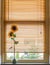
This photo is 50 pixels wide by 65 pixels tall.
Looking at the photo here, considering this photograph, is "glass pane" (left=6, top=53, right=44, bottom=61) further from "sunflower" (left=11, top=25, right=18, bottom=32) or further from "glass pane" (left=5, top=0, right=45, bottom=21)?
"glass pane" (left=5, top=0, right=45, bottom=21)

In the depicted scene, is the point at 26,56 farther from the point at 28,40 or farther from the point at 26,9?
the point at 26,9

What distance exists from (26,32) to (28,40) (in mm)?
176

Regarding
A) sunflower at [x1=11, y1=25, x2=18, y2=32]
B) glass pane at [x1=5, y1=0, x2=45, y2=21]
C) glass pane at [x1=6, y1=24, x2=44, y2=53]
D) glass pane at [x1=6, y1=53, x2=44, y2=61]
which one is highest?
glass pane at [x1=5, y1=0, x2=45, y2=21]

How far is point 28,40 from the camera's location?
311 centimetres

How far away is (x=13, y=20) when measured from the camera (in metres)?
3.12

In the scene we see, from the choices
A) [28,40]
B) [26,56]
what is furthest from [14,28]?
[26,56]

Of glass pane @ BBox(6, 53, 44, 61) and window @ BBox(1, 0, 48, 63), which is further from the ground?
window @ BBox(1, 0, 48, 63)

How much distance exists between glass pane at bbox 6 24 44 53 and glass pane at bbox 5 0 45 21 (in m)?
0.24

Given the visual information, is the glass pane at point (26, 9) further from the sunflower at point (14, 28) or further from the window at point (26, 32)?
the sunflower at point (14, 28)

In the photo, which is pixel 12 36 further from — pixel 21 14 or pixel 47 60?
pixel 47 60

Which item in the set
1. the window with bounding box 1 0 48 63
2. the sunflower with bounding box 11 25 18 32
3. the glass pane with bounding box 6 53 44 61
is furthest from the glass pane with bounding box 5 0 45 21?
the glass pane with bounding box 6 53 44 61

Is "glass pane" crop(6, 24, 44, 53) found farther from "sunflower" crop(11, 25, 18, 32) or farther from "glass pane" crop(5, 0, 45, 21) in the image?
"glass pane" crop(5, 0, 45, 21)

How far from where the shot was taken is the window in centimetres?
310

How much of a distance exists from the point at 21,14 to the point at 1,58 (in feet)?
3.32
